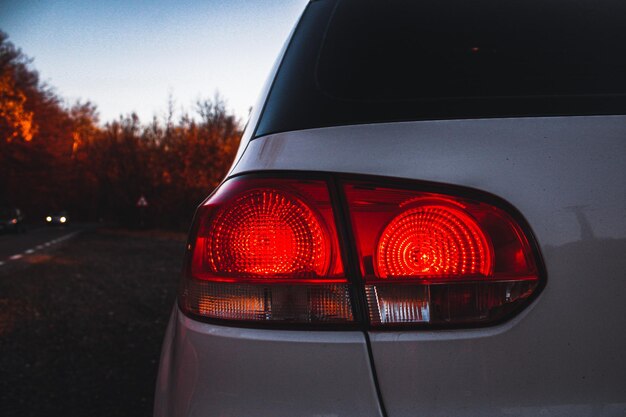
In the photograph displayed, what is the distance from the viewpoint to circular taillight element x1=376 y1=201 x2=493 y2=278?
1.00 metres

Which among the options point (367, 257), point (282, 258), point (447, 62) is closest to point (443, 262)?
point (367, 257)

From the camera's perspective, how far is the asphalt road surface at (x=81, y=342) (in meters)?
3.35

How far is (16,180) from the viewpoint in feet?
129

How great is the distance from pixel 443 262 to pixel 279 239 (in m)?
0.32

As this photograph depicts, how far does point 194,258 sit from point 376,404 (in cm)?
48

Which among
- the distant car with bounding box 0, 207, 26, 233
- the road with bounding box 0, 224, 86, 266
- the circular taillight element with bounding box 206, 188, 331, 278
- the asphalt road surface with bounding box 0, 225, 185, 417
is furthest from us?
the distant car with bounding box 0, 207, 26, 233

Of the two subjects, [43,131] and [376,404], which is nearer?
[376,404]

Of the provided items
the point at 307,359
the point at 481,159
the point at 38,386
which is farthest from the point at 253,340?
the point at 38,386

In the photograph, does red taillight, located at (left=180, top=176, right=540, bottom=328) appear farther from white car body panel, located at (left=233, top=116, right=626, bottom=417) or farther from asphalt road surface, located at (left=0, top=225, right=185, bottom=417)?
asphalt road surface, located at (left=0, top=225, right=185, bottom=417)

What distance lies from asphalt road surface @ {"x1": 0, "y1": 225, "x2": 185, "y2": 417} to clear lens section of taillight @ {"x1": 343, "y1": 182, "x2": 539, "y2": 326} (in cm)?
268

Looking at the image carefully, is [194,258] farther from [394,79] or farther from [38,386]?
[38,386]

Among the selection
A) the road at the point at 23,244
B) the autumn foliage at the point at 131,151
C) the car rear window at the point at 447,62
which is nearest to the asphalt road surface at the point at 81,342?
the car rear window at the point at 447,62

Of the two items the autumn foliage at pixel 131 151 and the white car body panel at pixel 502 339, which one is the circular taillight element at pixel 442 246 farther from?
the autumn foliage at pixel 131 151

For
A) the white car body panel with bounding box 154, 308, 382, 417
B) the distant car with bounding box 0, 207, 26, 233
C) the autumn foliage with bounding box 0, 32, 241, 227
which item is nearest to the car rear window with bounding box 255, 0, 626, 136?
the white car body panel with bounding box 154, 308, 382, 417
